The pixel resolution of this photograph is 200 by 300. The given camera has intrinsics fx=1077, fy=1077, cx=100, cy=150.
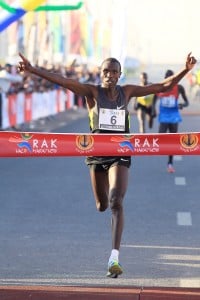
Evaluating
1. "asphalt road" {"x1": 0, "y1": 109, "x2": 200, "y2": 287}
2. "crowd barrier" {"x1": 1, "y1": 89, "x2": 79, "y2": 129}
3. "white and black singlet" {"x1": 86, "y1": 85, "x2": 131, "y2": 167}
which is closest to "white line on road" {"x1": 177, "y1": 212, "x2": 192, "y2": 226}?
"asphalt road" {"x1": 0, "y1": 109, "x2": 200, "y2": 287}

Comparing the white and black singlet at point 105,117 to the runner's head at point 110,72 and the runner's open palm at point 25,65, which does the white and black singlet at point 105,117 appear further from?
the runner's open palm at point 25,65

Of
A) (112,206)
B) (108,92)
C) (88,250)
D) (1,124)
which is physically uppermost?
(108,92)

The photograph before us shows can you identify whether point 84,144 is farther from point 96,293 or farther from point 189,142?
point 96,293

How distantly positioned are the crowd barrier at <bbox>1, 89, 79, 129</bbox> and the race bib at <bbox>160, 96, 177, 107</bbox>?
24.8ft

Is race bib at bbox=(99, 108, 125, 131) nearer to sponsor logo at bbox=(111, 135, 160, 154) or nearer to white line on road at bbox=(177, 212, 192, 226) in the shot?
sponsor logo at bbox=(111, 135, 160, 154)

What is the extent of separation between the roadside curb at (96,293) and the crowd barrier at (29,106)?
17.1m

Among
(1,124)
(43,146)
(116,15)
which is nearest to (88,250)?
A: (43,146)

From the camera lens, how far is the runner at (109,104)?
873 centimetres

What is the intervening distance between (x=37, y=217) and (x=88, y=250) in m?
2.45

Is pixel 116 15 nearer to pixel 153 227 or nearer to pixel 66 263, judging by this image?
pixel 153 227

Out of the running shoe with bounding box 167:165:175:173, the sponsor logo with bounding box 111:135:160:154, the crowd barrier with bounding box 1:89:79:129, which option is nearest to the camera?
the sponsor logo with bounding box 111:135:160:154

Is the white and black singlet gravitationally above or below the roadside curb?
above

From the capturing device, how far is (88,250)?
32.9 ft

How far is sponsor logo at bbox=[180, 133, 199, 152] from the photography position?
9.02 metres
